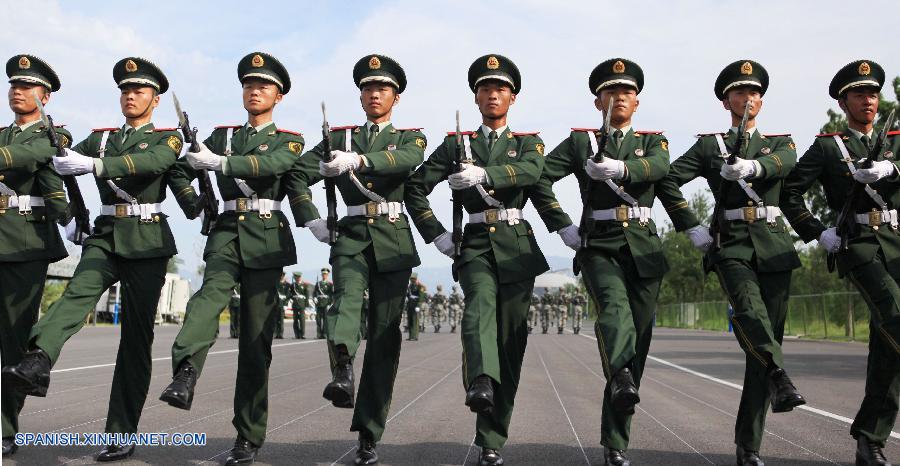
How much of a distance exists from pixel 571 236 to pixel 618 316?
74 cm

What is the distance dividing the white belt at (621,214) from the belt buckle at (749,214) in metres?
0.67

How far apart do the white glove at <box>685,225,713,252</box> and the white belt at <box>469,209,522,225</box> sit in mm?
1209

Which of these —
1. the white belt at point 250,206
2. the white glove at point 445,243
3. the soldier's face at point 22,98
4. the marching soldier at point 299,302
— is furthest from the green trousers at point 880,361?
the marching soldier at point 299,302

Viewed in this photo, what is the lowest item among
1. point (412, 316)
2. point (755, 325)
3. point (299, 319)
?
point (755, 325)

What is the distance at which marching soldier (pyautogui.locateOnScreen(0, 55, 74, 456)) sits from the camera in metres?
6.79

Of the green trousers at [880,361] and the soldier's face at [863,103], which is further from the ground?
the soldier's face at [863,103]

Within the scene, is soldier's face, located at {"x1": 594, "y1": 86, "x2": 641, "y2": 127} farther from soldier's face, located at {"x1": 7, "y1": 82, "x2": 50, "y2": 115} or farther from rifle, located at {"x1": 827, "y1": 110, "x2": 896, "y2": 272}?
soldier's face, located at {"x1": 7, "y1": 82, "x2": 50, "y2": 115}

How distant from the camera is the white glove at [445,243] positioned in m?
6.82

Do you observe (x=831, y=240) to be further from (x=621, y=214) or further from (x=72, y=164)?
(x=72, y=164)

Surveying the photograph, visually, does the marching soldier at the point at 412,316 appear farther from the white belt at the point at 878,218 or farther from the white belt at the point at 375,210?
the white belt at the point at 878,218

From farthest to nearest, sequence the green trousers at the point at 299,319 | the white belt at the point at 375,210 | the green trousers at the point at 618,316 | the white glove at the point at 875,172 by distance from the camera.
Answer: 1. the green trousers at the point at 299,319
2. the white belt at the point at 375,210
3. the white glove at the point at 875,172
4. the green trousers at the point at 618,316

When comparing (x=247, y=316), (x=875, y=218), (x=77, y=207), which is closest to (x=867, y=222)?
(x=875, y=218)

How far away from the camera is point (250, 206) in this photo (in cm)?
672

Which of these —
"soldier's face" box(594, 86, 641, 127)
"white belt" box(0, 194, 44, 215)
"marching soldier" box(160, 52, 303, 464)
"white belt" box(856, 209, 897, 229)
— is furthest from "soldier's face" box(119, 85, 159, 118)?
"white belt" box(856, 209, 897, 229)
